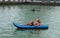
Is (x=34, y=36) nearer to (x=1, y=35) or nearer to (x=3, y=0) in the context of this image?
(x=1, y=35)

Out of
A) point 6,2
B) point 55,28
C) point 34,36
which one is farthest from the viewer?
point 6,2

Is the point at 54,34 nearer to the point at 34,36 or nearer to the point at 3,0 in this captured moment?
the point at 34,36

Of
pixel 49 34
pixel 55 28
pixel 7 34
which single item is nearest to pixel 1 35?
pixel 7 34

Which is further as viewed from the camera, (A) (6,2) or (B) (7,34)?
(A) (6,2)

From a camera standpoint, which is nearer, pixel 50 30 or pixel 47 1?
pixel 50 30

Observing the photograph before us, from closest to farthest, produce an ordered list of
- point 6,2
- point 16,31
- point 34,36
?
point 34,36 → point 16,31 → point 6,2

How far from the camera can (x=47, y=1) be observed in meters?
46.1

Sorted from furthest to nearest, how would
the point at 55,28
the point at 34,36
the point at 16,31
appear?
the point at 55,28 → the point at 16,31 → the point at 34,36

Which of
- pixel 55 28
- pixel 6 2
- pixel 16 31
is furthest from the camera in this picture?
pixel 6 2

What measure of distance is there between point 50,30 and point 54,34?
1157 mm

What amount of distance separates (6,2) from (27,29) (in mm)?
29015

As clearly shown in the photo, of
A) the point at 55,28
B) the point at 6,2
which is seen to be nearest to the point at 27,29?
the point at 55,28

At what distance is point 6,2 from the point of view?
4338 centimetres

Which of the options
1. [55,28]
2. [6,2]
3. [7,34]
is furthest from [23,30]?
[6,2]
